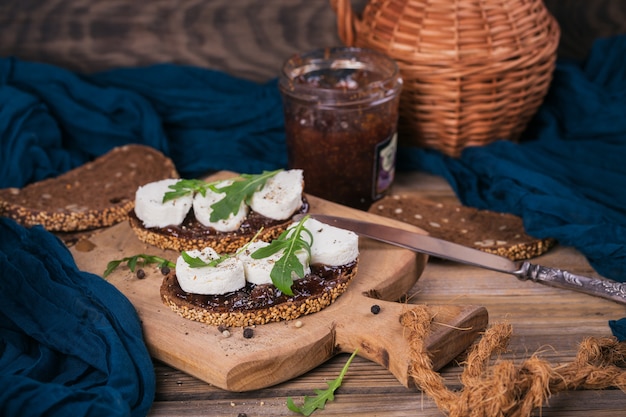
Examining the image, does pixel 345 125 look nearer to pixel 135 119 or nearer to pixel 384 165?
pixel 384 165

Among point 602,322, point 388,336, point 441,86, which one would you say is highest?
point 441,86

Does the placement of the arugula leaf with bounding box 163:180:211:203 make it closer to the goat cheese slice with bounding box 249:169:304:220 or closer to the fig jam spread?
the goat cheese slice with bounding box 249:169:304:220

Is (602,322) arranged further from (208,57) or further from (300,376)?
(208,57)

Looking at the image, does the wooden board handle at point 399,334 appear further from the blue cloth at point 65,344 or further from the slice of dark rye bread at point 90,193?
the slice of dark rye bread at point 90,193

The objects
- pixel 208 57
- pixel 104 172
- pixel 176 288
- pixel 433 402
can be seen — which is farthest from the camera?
pixel 208 57

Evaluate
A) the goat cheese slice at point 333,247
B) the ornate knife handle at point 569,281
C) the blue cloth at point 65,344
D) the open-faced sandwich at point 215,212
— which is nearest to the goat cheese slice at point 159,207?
the open-faced sandwich at point 215,212

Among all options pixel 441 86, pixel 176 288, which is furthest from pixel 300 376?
pixel 441 86
